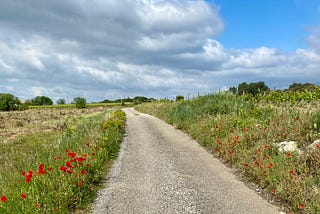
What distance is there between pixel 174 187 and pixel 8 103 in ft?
283

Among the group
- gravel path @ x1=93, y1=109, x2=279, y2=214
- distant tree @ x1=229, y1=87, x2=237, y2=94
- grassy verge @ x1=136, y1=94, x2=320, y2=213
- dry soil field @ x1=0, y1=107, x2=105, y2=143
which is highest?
distant tree @ x1=229, y1=87, x2=237, y2=94

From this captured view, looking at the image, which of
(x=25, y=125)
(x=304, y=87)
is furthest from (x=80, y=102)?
(x=304, y=87)

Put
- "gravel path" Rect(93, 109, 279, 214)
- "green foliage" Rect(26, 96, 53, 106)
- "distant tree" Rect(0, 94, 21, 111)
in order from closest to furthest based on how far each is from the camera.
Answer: "gravel path" Rect(93, 109, 279, 214) < "distant tree" Rect(0, 94, 21, 111) < "green foliage" Rect(26, 96, 53, 106)

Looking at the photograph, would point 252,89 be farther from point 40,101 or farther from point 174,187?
point 40,101

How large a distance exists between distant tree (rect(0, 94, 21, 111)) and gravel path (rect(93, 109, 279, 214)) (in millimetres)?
81018

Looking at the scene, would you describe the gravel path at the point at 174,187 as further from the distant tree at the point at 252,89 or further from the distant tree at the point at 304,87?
the distant tree at the point at 304,87

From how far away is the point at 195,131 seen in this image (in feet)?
47.8

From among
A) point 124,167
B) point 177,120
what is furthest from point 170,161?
point 177,120

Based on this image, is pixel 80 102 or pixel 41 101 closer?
pixel 80 102

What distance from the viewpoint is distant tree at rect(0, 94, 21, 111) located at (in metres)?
79.2

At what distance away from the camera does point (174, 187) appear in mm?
6801

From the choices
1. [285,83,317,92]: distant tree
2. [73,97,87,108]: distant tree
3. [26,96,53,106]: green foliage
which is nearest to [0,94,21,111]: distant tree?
[73,97,87,108]: distant tree

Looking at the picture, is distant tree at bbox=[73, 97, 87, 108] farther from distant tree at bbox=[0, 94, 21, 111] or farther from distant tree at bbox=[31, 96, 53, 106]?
distant tree at bbox=[31, 96, 53, 106]

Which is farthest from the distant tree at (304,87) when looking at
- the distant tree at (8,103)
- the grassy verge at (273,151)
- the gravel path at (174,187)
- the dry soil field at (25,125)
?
the distant tree at (8,103)
